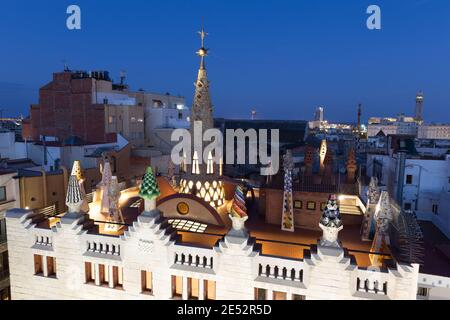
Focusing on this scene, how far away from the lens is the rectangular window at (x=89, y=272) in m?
11.9

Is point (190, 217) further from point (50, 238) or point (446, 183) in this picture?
point (446, 183)

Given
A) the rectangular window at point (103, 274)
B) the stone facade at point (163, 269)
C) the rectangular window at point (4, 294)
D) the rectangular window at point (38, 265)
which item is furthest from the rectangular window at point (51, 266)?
the rectangular window at point (4, 294)

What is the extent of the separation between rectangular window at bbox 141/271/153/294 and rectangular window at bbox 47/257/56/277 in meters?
3.92

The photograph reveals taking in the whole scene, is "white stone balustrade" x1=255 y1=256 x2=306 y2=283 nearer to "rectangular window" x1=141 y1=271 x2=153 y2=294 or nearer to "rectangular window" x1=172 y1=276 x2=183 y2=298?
"rectangular window" x1=172 y1=276 x2=183 y2=298

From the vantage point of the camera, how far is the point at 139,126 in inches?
1797

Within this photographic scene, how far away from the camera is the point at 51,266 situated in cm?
1241

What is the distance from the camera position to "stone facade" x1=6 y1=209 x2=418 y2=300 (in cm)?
950

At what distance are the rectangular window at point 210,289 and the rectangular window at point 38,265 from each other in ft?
22.3

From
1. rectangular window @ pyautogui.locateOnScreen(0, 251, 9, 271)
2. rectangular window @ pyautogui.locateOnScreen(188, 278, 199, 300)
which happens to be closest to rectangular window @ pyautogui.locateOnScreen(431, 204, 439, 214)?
rectangular window @ pyautogui.locateOnScreen(188, 278, 199, 300)

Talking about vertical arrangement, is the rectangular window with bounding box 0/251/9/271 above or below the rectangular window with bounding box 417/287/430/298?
below

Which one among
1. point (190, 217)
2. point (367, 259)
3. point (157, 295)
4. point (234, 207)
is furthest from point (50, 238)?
point (367, 259)

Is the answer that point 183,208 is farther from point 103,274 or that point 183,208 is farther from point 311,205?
point 311,205

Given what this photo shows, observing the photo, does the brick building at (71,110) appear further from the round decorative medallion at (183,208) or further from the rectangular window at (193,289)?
the rectangular window at (193,289)

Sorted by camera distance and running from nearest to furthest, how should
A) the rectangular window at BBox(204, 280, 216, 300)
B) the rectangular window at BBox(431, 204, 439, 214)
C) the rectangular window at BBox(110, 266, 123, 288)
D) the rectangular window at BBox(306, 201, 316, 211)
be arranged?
the rectangular window at BBox(204, 280, 216, 300)
the rectangular window at BBox(110, 266, 123, 288)
the rectangular window at BBox(306, 201, 316, 211)
the rectangular window at BBox(431, 204, 439, 214)
